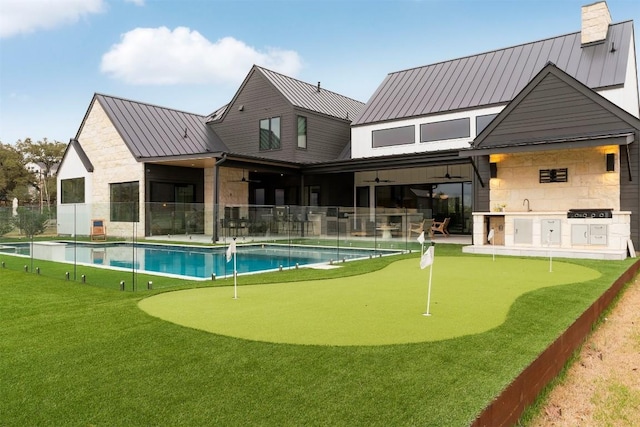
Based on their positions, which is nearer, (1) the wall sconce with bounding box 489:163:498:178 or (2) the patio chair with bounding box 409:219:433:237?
(1) the wall sconce with bounding box 489:163:498:178

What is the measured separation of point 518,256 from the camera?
12477 mm

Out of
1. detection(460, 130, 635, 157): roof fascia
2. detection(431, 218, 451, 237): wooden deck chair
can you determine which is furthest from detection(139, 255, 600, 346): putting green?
detection(431, 218, 451, 237): wooden deck chair

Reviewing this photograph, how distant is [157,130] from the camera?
908 inches

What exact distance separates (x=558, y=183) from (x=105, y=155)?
19467 millimetres

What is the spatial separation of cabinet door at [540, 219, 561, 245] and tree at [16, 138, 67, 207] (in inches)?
1604

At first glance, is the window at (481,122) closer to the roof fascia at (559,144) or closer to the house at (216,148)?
the roof fascia at (559,144)

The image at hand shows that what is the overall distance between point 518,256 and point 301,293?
26.4 ft

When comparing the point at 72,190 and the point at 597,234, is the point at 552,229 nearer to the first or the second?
the point at 597,234

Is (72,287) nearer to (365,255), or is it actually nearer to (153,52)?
(365,255)

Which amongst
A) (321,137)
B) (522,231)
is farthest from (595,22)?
(321,137)

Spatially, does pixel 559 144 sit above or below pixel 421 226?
above

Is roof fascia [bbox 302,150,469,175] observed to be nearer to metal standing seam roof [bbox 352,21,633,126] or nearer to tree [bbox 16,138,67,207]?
metal standing seam roof [bbox 352,21,633,126]

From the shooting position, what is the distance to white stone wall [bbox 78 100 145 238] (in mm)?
21031

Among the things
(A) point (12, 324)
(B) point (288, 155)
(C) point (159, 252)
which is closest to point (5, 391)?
(A) point (12, 324)
